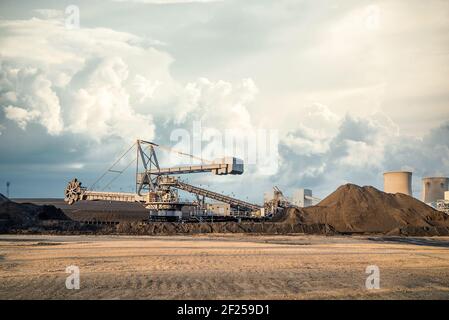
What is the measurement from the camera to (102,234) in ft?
217

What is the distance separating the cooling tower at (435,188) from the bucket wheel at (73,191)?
72.4 m

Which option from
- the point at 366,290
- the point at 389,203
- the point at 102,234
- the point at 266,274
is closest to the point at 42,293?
the point at 266,274

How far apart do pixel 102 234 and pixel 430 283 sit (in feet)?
164

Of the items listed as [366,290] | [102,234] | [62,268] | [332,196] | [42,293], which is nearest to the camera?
[42,293]

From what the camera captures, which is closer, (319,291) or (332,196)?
(319,291)

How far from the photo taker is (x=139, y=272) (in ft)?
78.7

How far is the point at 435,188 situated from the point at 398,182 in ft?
55.5

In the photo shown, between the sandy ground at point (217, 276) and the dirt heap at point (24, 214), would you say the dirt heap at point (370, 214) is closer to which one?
the dirt heap at point (24, 214)

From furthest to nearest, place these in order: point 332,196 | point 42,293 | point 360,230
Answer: point 332,196, point 360,230, point 42,293

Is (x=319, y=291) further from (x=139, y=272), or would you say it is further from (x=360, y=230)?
(x=360, y=230)

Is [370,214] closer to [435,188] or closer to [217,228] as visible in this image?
[217,228]

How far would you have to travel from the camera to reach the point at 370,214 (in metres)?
78.1

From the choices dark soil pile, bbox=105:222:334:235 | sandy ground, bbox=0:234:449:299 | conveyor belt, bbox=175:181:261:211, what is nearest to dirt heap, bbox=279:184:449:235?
dark soil pile, bbox=105:222:334:235

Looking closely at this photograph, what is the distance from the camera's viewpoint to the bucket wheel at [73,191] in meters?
94.3
